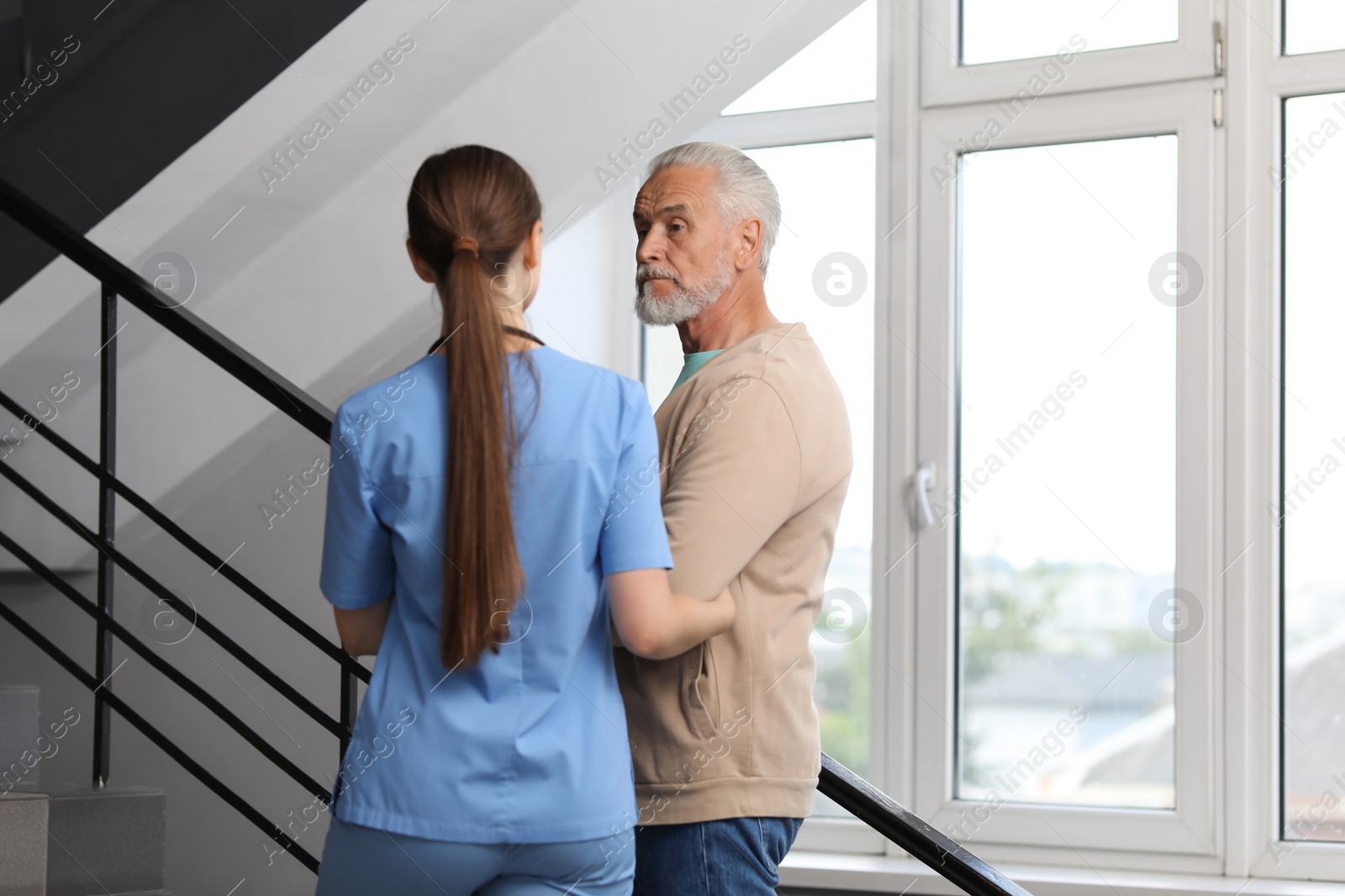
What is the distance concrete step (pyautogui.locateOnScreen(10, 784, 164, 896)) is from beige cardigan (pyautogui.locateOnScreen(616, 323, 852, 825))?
82 centimetres

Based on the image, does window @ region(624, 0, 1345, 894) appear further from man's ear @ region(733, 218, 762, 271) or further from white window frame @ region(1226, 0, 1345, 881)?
man's ear @ region(733, 218, 762, 271)

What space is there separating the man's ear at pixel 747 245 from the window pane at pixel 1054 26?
1.67m

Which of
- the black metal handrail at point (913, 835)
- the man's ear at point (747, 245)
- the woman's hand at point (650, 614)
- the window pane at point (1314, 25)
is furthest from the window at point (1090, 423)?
the woman's hand at point (650, 614)

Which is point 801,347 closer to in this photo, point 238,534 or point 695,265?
point 695,265

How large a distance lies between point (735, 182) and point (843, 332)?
162cm

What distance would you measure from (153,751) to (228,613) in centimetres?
42

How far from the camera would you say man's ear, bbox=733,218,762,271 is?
58.2 inches

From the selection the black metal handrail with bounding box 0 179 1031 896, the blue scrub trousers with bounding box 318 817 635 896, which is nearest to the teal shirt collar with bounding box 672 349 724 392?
the black metal handrail with bounding box 0 179 1031 896

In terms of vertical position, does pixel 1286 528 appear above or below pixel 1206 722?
above

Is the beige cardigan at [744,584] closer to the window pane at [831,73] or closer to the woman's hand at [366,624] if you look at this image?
the woman's hand at [366,624]

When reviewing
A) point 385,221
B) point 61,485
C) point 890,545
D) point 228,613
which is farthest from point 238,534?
point 890,545

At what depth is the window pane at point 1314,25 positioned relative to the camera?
2688mm

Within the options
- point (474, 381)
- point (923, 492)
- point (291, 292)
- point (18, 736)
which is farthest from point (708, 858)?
point (923, 492)

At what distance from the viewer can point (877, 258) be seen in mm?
3000
